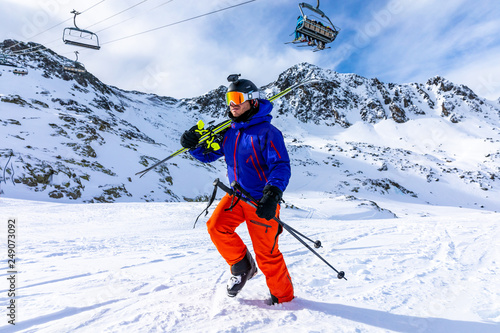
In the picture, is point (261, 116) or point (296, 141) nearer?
point (261, 116)

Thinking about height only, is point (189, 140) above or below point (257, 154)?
above

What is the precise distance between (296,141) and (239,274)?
7450 cm

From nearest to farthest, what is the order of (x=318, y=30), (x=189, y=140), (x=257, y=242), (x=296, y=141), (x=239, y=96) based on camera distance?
(x=257, y=242) → (x=239, y=96) → (x=189, y=140) → (x=318, y=30) → (x=296, y=141)

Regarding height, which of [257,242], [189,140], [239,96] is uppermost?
[239,96]

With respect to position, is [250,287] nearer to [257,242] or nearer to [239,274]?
[239,274]

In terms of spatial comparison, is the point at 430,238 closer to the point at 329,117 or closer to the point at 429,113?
the point at 329,117

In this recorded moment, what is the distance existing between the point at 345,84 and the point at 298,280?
132428 mm

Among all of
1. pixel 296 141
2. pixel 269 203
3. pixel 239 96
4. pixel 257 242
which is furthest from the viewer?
pixel 296 141

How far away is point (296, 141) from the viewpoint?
75.6 metres

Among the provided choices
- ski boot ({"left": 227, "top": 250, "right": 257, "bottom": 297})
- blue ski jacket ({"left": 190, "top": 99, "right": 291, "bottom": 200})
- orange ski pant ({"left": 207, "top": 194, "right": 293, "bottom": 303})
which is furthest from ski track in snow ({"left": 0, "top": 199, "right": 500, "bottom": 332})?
blue ski jacket ({"left": 190, "top": 99, "right": 291, "bottom": 200})

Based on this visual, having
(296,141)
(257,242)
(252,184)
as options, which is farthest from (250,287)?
(296,141)

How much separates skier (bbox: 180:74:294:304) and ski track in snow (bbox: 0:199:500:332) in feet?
0.93

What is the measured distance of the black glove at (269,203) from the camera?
7.88 feet

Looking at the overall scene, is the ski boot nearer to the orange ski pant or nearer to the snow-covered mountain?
the orange ski pant
